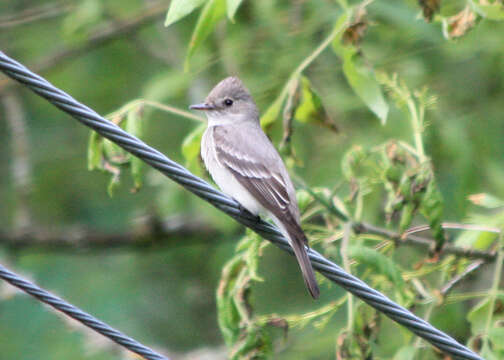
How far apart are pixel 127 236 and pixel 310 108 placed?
4257 millimetres

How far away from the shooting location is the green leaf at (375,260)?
4.06 metres

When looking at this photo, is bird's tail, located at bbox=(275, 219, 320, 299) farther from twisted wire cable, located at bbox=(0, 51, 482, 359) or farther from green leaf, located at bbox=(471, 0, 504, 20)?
green leaf, located at bbox=(471, 0, 504, 20)

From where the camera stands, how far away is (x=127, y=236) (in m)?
8.44

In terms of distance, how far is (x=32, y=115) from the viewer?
8.90m

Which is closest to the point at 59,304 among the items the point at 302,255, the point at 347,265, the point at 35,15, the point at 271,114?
the point at 302,255

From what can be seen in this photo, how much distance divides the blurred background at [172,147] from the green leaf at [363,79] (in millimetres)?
667

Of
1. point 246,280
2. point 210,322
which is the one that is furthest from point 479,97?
point 210,322

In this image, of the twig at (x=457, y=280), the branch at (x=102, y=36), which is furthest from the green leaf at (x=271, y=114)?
the branch at (x=102, y=36)

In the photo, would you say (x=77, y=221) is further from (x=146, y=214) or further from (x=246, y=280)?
(x=246, y=280)

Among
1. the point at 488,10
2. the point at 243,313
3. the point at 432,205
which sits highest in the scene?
the point at 488,10

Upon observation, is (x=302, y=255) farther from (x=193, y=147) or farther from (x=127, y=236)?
(x=127, y=236)

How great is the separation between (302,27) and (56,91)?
3883mm

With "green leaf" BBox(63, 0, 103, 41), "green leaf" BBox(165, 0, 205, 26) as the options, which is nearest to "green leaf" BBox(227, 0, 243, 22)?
"green leaf" BBox(165, 0, 205, 26)

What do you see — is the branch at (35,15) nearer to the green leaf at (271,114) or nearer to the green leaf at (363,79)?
the green leaf at (271,114)
